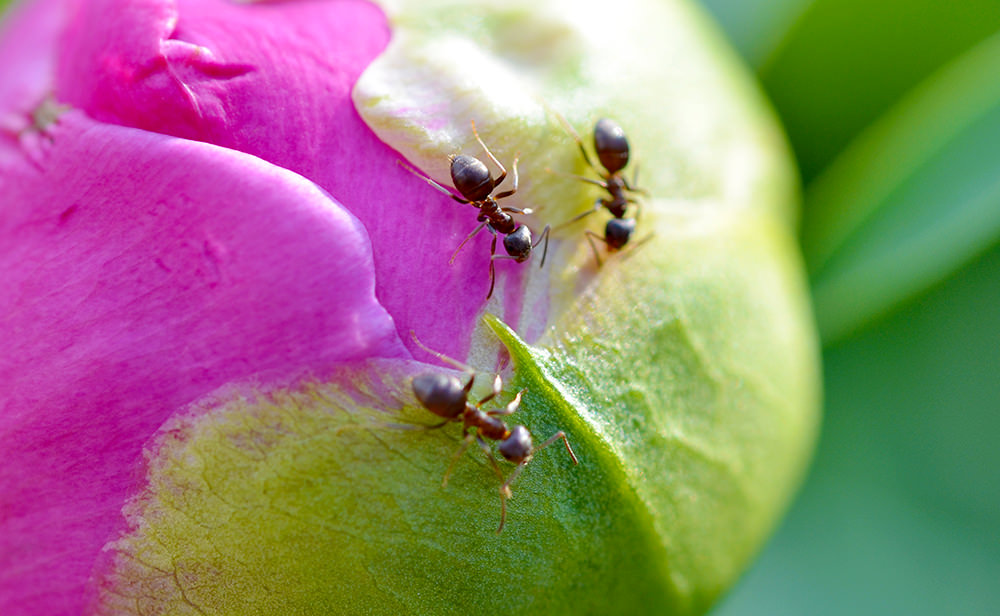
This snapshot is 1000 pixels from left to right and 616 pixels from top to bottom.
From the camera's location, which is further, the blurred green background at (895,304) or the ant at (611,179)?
the blurred green background at (895,304)

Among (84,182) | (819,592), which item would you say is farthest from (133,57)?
(819,592)

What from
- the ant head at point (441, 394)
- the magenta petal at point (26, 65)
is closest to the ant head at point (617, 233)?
the ant head at point (441, 394)

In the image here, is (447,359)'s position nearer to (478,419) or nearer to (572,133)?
(478,419)

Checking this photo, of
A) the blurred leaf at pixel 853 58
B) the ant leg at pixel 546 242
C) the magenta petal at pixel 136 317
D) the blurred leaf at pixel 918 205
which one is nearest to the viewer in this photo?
the magenta petal at pixel 136 317

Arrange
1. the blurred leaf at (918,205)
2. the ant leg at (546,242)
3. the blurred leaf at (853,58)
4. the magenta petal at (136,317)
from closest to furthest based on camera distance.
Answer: the magenta petal at (136,317) → the ant leg at (546,242) → the blurred leaf at (918,205) → the blurred leaf at (853,58)

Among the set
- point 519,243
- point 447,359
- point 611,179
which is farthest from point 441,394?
point 611,179

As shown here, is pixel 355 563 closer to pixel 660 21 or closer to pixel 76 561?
pixel 76 561

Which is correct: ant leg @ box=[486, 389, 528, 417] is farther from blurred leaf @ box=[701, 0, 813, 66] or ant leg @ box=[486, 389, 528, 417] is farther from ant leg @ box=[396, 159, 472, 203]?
blurred leaf @ box=[701, 0, 813, 66]

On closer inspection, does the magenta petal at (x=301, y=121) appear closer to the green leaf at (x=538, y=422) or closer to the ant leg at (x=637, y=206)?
the green leaf at (x=538, y=422)
